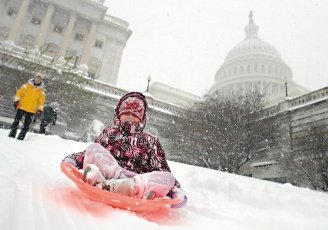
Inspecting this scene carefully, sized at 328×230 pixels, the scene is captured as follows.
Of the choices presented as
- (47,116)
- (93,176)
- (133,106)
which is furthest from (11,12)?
(93,176)

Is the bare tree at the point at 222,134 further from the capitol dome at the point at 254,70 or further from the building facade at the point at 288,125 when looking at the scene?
the capitol dome at the point at 254,70

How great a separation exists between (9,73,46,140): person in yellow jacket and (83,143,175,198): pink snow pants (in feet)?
14.9

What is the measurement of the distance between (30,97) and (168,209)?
5087 millimetres

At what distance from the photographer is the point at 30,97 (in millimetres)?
6246

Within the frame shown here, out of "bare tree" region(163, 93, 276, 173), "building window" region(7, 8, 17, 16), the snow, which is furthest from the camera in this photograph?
"building window" region(7, 8, 17, 16)

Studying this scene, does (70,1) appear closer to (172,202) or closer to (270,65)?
(172,202)

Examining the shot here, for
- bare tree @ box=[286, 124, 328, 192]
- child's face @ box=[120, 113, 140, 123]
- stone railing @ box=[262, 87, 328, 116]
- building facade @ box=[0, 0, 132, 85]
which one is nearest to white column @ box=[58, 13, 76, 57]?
building facade @ box=[0, 0, 132, 85]

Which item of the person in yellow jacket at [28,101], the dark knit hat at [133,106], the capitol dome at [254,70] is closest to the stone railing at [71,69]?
the person in yellow jacket at [28,101]

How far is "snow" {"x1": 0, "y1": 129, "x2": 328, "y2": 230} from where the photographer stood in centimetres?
163

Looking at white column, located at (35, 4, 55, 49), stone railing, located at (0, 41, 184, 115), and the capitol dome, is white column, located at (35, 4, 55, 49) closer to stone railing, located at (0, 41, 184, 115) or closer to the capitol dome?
stone railing, located at (0, 41, 184, 115)

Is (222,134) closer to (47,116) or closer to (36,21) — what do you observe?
(47,116)

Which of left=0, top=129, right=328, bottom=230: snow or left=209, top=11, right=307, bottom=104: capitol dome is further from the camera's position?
left=209, top=11, right=307, bottom=104: capitol dome

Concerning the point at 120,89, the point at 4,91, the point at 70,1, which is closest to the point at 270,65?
the point at 70,1

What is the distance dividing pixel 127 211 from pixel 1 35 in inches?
1249
